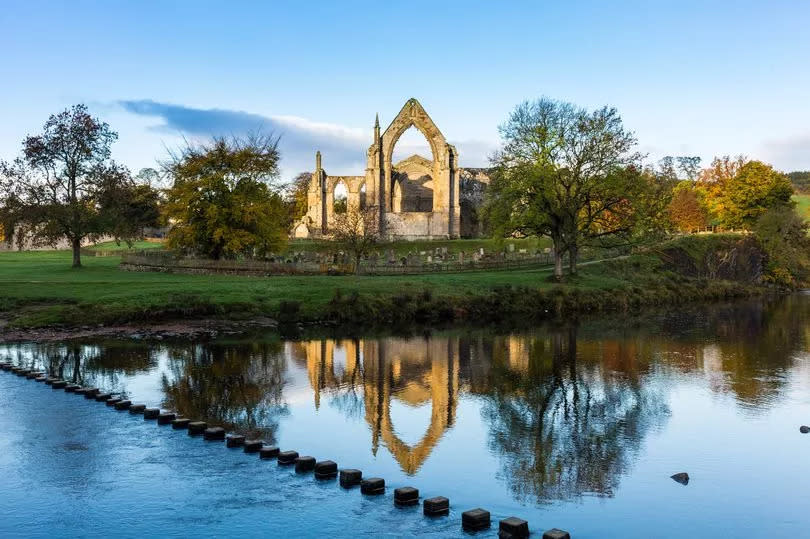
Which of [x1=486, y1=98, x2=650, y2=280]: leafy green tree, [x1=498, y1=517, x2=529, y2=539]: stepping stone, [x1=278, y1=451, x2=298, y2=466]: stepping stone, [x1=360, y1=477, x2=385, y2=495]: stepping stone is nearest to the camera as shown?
[x1=498, y1=517, x2=529, y2=539]: stepping stone

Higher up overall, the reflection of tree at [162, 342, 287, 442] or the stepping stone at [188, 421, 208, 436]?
the stepping stone at [188, 421, 208, 436]

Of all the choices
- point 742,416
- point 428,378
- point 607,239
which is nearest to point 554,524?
point 742,416

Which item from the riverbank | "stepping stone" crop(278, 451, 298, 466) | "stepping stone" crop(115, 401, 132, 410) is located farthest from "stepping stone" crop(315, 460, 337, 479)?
the riverbank

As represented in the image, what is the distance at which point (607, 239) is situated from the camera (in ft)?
160

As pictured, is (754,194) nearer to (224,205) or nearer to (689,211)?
(689,211)

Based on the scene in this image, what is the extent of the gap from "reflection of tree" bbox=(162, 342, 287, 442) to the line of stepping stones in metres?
0.85

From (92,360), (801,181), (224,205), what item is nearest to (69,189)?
(224,205)

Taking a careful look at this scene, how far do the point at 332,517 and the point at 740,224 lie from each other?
7850cm

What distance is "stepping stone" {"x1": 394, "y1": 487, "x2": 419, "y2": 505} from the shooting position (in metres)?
11.4

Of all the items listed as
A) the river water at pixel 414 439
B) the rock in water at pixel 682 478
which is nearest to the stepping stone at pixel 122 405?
the river water at pixel 414 439

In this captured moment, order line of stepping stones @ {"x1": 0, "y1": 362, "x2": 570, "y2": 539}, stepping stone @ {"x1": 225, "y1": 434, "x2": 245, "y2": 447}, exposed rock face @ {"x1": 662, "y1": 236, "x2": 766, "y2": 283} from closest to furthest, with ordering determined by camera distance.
A: line of stepping stones @ {"x1": 0, "y1": 362, "x2": 570, "y2": 539} → stepping stone @ {"x1": 225, "y1": 434, "x2": 245, "y2": 447} → exposed rock face @ {"x1": 662, "y1": 236, "x2": 766, "y2": 283}

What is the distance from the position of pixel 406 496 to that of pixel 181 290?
26449 millimetres

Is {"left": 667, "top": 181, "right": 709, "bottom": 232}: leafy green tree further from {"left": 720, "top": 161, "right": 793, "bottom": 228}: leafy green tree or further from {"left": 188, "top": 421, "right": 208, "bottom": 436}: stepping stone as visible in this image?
{"left": 188, "top": 421, "right": 208, "bottom": 436}: stepping stone

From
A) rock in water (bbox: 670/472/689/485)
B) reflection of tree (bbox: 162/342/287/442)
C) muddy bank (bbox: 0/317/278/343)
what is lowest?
rock in water (bbox: 670/472/689/485)
